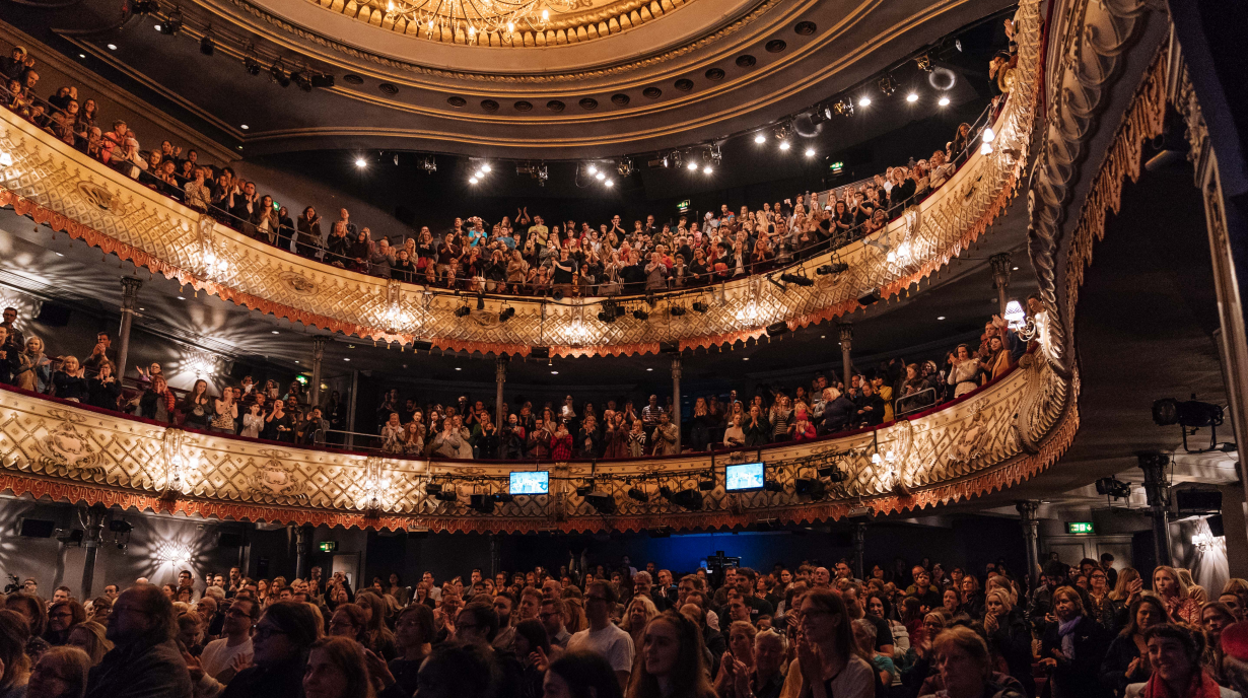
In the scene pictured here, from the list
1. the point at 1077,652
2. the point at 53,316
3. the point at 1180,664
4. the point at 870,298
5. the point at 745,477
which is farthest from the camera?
the point at 53,316

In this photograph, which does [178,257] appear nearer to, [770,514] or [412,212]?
[412,212]

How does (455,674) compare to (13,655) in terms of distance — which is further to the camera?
(13,655)

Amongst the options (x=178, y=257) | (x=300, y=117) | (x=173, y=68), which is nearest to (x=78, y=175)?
(x=178, y=257)

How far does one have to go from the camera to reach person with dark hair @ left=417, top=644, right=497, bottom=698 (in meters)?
2.44

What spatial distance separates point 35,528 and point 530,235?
10168mm

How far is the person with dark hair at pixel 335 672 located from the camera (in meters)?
2.64

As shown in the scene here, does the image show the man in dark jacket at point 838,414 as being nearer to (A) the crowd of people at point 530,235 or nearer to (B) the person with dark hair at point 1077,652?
(A) the crowd of people at point 530,235

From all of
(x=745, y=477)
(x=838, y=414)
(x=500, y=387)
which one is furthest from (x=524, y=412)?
(x=838, y=414)

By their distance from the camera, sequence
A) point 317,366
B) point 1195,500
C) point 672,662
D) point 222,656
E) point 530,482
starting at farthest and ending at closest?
point 317,366, point 530,482, point 1195,500, point 222,656, point 672,662

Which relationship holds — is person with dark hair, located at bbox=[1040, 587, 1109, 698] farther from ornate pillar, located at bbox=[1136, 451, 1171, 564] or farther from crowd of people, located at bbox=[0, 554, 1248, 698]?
ornate pillar, located at bbox=[1136, 451, 1171, 564]

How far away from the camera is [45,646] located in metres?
4.37

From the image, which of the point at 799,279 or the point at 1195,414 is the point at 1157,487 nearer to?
the point at 1195,414

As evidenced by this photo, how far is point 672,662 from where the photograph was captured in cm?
292

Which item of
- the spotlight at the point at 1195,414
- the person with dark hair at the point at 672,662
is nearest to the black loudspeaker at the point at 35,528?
the person with dark hair at the point at 672,662
